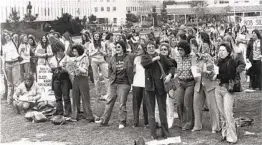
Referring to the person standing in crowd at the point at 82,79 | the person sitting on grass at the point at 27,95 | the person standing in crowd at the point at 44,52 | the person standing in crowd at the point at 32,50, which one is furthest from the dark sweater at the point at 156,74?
the person standing in crowd at the point at 32,50

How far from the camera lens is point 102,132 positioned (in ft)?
26.0

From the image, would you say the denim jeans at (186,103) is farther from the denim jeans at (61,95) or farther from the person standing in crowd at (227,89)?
the denim jeans at (61,95)

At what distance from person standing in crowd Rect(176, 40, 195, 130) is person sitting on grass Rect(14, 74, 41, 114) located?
141 inches

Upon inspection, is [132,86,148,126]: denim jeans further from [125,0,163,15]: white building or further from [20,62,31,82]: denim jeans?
[125,0,163,15]: white building

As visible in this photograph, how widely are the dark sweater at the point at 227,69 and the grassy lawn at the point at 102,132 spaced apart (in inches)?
39.0

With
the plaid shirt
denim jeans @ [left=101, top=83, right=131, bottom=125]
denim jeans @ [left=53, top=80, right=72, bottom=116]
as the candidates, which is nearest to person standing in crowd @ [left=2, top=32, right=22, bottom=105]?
denim jeans @ [left=53, top=80, right=72, bottom=116]

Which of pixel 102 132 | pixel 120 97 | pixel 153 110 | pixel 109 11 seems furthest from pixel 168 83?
pixel 109 11

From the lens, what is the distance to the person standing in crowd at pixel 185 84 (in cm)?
760

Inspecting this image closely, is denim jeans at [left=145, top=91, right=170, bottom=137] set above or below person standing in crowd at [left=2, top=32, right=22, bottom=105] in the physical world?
below

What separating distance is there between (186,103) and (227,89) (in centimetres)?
109

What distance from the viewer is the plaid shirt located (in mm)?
7609

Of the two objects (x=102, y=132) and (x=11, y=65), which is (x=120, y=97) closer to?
(x=102, y=132)

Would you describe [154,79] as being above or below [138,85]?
above

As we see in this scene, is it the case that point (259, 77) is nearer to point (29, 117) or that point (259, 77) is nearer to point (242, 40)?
point (242, 40)
